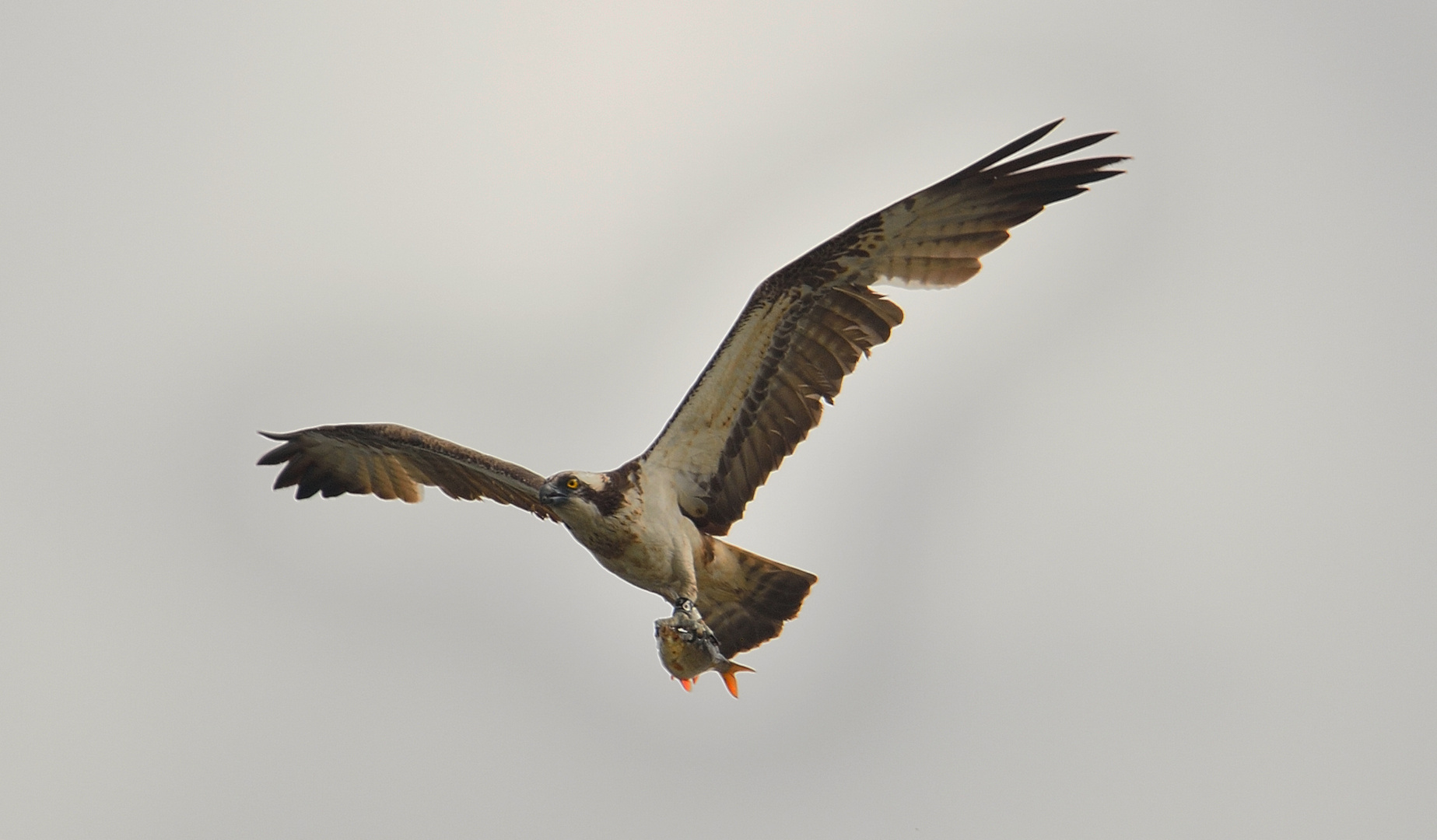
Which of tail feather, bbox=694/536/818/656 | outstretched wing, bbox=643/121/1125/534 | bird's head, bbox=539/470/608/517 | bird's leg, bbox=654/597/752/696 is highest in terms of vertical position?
outstretched wing, bbox=643/121/1125/534

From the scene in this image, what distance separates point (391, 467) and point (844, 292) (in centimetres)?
441

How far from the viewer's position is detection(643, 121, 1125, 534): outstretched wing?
1055 cm

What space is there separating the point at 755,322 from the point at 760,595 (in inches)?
83.8

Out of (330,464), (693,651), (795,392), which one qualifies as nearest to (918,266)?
(795,392)

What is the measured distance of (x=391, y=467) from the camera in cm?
1293

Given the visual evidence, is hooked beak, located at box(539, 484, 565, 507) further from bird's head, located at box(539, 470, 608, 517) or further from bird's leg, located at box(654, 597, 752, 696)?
bird's leg, located at box(654, 597, 752, 696)

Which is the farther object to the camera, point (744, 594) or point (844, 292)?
point (744, 594)

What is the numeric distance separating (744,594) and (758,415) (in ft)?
4.54

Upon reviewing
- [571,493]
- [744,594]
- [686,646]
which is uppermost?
[571,493]

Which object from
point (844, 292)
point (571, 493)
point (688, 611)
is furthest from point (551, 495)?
point (844, 292)

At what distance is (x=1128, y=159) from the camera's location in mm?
9766

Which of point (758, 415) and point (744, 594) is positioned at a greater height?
point (758, 415)

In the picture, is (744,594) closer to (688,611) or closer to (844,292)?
(688,611)

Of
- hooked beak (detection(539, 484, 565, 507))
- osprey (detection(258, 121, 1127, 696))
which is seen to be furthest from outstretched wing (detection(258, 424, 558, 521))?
hooked beak (detection(539, 484, 565, 507))
